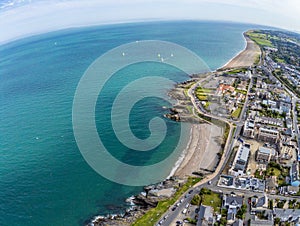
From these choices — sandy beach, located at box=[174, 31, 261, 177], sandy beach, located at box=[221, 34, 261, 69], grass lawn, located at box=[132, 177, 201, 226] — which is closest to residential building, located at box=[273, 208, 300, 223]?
grass lawn, located at box=[132, 177, 201, 226]

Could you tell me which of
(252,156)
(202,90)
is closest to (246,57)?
(202,90)

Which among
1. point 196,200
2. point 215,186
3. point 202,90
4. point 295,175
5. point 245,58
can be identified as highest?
point 245,58

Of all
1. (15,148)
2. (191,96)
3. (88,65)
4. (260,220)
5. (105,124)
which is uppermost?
(88,65)

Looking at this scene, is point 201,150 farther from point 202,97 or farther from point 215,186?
point 202,97

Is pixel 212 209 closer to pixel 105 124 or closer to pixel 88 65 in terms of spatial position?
pixel 105 124

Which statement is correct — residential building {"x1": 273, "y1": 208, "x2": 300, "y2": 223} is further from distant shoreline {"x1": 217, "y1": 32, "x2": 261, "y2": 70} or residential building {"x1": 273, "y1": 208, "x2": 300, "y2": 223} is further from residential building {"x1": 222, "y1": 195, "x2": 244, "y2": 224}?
distant shoreline {"x1": 217, "y1": 32, "x2": 261, "y2": 70}

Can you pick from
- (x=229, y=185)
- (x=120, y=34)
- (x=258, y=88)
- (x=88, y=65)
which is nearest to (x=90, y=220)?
(x=229, y=185)
